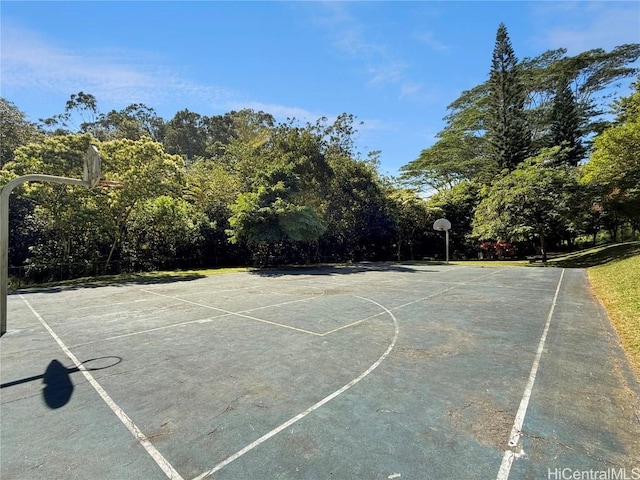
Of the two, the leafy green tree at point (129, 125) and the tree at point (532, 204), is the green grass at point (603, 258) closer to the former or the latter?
the tree at point (532, 204)

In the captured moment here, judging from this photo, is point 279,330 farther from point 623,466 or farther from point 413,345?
point 623,466

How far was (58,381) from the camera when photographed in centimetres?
435

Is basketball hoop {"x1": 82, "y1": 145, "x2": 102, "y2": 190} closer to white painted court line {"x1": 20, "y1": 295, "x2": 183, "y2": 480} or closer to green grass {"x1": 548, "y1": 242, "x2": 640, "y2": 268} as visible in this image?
white painted court line {"x1": 20, "y1": 295, "x2": 183, "y2": 480}

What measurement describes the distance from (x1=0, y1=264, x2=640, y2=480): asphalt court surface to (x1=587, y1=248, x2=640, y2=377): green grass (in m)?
0.24

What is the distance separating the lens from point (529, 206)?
62.2 ft

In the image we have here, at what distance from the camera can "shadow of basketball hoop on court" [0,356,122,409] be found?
151 inches

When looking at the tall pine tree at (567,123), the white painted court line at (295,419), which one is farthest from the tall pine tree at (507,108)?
the white painted court line at (295,419)

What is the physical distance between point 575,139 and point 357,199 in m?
20.2

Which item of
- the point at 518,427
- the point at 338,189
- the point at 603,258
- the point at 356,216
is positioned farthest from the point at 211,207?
A: the point at 603,258

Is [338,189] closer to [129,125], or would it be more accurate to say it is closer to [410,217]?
[410,217]

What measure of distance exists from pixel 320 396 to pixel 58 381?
3582 millimetres

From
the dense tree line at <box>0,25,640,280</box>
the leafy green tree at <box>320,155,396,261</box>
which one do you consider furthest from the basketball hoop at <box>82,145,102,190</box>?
the leafy green tree at <box>320,155,396,261</box>

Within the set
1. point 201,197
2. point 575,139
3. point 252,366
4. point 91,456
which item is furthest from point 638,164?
point 201,197

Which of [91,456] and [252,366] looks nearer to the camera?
[91,456]
